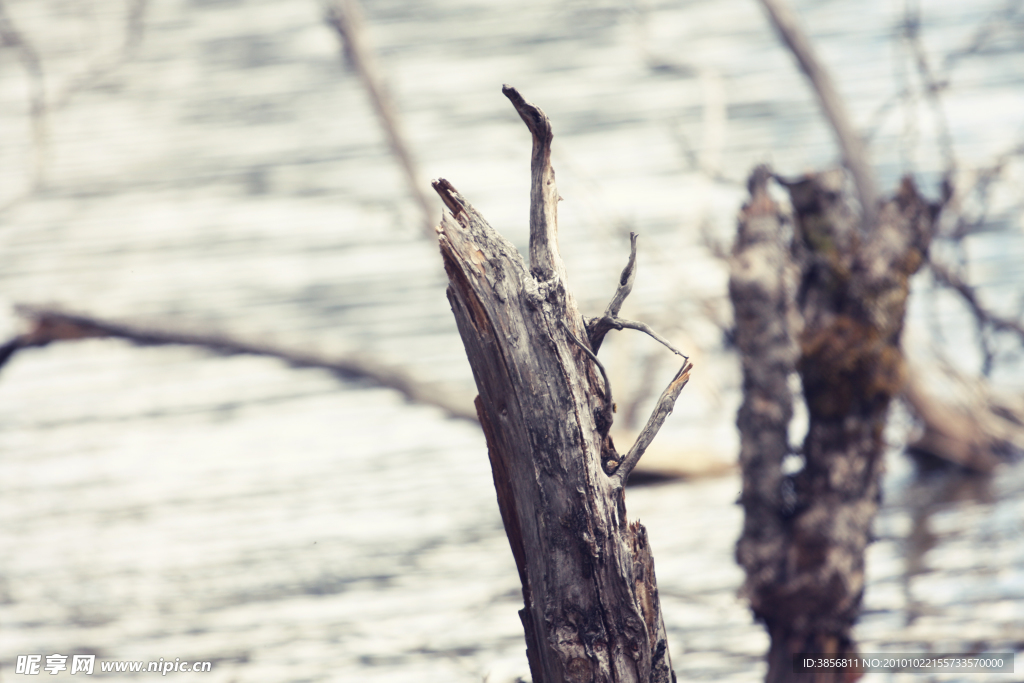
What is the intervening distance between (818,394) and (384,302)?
117 inches

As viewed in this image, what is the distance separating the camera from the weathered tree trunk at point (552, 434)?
1.30 meters

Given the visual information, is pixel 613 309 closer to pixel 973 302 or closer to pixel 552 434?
pixel 552 434

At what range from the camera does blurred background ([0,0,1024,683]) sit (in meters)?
2.71

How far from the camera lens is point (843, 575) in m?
2.21

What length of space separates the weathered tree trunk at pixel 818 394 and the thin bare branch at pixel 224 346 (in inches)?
68.1

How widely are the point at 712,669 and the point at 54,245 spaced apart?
469 centimetres

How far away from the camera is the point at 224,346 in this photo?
4.04 meters

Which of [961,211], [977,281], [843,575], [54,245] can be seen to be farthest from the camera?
[54,245]

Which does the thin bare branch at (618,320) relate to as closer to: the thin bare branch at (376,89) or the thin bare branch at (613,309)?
the thin bare branch at (613,309)

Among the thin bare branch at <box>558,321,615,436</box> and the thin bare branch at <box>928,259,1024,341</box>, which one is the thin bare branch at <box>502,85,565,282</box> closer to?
the thin bare branch at <box>558,321,615,436</box>

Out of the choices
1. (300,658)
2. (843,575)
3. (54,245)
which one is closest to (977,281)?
(843,575)

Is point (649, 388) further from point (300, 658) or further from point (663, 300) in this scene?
point (300, 658)

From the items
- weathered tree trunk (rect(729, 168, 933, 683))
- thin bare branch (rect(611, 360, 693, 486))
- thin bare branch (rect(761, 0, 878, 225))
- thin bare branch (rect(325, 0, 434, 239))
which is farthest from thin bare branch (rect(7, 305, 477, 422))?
thin bare branch (rect(611, 360, 693, 486))

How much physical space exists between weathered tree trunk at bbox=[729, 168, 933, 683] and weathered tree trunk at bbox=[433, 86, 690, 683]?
3.40ft
